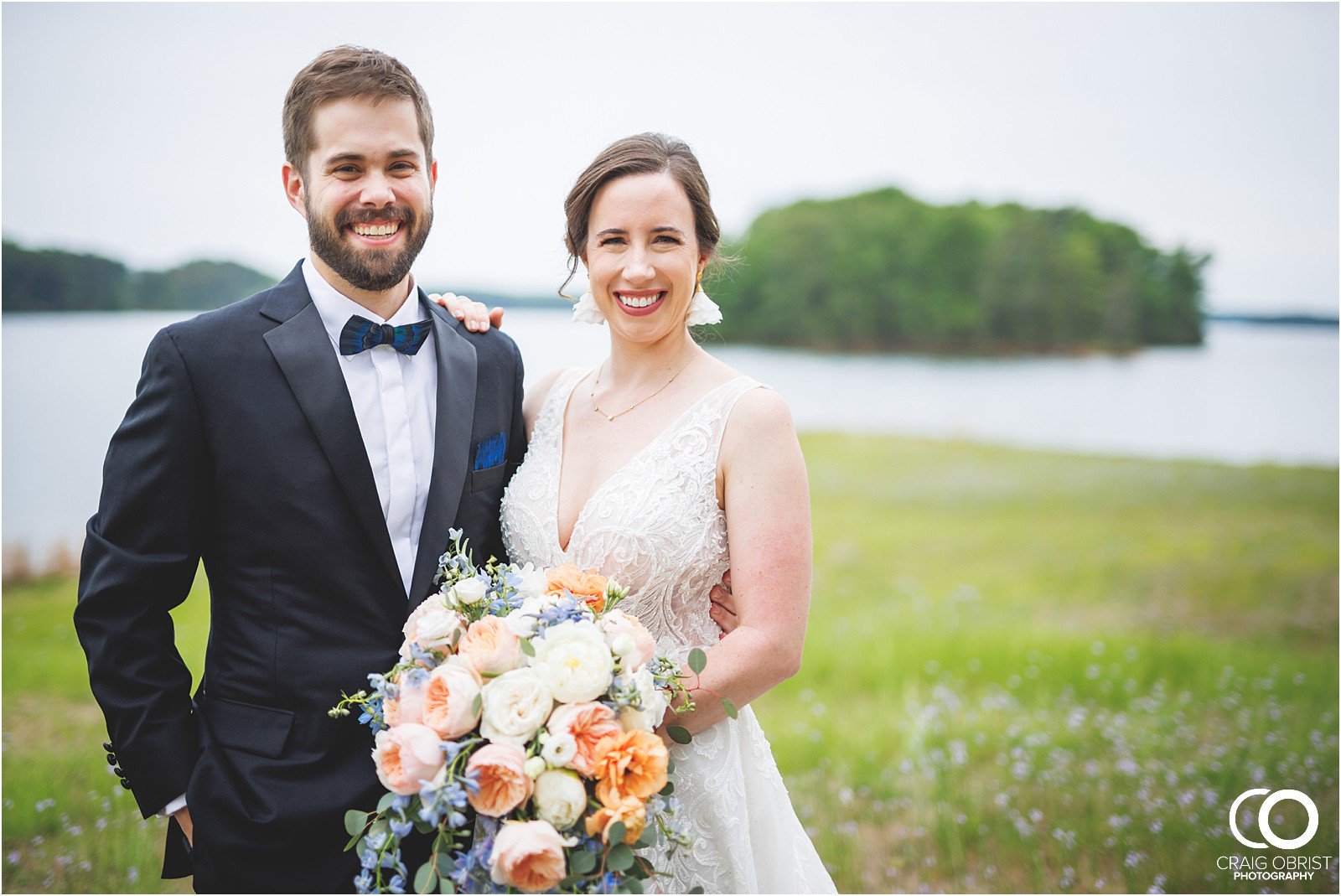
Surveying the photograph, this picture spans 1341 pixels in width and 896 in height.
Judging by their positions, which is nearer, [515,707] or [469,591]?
[515,707]

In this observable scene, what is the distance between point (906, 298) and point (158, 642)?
12.7m

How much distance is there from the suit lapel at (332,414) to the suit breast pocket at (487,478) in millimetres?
352

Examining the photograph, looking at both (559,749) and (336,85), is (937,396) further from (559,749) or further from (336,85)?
(559,749)

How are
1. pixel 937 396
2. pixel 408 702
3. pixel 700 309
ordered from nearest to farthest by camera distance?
1. pixel 408 702
2. pixel 700 309
3. pixel 937 396

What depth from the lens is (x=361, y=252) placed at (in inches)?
95.0

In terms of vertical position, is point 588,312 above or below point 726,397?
above

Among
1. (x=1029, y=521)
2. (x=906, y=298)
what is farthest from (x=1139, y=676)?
(x=906, y=298)

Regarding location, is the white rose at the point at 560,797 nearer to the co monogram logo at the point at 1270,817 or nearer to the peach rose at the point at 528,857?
the peach rose at the point at 528,857

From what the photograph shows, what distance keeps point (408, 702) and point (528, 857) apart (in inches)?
16.3

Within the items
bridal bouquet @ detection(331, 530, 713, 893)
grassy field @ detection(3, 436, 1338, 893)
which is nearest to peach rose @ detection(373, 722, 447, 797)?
bridal bouquet @ detection(331, 530, 713, 893)

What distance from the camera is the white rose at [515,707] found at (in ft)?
5.78

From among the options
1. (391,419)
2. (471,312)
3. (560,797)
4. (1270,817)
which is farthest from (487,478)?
(1270,817)

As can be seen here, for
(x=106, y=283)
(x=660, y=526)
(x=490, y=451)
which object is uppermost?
(x=106, y=283)

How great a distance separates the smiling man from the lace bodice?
1.21 feet
